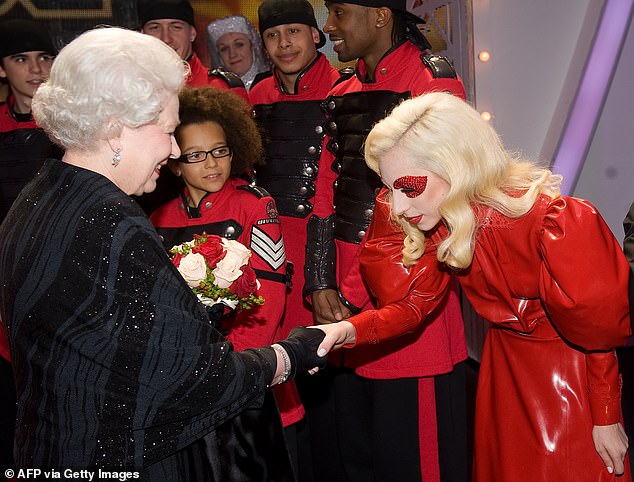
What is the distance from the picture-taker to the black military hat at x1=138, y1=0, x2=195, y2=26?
4656 mm

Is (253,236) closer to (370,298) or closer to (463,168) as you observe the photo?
(370,298)

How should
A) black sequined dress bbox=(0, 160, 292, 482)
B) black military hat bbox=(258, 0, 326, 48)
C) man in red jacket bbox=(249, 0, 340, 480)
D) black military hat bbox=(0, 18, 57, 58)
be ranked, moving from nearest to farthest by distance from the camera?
black sequined dress bbox=(0, 160, 292, 482)
man in red jacket bbox=(249, 0, 340, 480)
black military hat bbox=(258, 0, 326, 48)
black military hat bbox=(0, 18, 57, 58)

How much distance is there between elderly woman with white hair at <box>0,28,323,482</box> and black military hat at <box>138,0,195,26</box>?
2540 millimetres

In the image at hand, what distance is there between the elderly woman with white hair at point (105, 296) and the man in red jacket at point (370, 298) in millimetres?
1416

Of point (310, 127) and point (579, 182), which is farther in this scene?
point (579, 182)

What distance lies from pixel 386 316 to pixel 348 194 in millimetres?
922

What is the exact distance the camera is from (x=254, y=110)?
14.9 feet

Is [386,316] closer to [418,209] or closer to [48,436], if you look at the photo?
[418,209]

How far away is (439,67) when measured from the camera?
359cm

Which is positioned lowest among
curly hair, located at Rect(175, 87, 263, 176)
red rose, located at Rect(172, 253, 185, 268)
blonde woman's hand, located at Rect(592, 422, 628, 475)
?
blonde woman's hand, located at Rect(592, 422, 628, 475)

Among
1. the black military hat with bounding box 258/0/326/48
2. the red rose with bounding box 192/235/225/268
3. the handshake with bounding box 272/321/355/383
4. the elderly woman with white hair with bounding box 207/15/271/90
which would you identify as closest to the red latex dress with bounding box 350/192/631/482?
the handshake with bounding box 272/321/355/383

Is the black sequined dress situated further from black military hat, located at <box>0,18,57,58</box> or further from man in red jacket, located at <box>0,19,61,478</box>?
black military hat, located at <box>0,18,57,58</box>

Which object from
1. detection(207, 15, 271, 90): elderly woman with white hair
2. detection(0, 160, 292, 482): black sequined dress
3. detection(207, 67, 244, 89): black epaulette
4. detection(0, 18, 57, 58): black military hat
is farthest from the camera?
detection(207, 15, 271, 90): elderly woman with white hair

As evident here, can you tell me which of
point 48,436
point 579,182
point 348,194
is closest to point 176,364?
point 48,436
